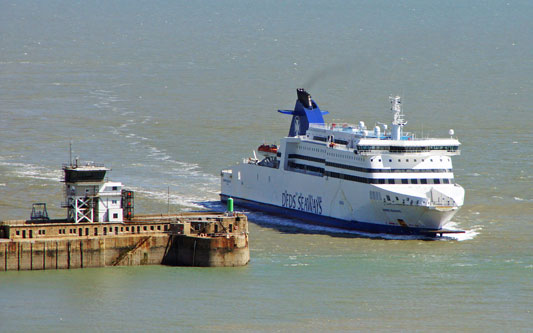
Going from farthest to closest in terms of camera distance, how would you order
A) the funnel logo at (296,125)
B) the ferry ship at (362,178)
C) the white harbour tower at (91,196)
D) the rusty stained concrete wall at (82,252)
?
the funnel logo at (296,125) < the ferry ship at (362,178) < the white harbour tower at (91,196) < the rusty stained concrete wall at (82,252)

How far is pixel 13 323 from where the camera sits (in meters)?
43.9

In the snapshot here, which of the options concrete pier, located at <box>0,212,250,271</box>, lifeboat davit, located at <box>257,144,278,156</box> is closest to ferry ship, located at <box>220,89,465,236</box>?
lifeboat davit, located at <box>257,144,278,156</box>

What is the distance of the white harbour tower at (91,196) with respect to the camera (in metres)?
52.9

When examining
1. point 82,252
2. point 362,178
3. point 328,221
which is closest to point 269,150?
point 328,221

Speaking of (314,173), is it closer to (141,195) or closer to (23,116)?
(141,195)

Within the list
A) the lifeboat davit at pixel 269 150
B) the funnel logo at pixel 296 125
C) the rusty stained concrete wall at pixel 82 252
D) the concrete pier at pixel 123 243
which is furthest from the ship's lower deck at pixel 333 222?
the rusty stained concrete wall at pixel 82 252

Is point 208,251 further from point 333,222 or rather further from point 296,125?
point 296,125

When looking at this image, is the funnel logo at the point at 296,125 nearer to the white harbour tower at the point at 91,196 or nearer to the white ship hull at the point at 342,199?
the white ship hull at the point at 342,199

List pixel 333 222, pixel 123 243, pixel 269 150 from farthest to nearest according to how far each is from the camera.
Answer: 1. pixel 269 150
2. pixel 333 222
3. pixel 123 243

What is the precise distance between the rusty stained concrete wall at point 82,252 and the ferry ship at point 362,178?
14.0 meters

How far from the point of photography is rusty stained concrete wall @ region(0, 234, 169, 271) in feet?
166

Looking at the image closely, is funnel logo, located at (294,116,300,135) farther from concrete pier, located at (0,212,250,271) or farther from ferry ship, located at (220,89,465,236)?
concrete pier, located at (0,212,250,271)

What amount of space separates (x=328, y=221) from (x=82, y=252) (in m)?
18.3

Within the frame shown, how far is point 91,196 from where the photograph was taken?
53062 mm
